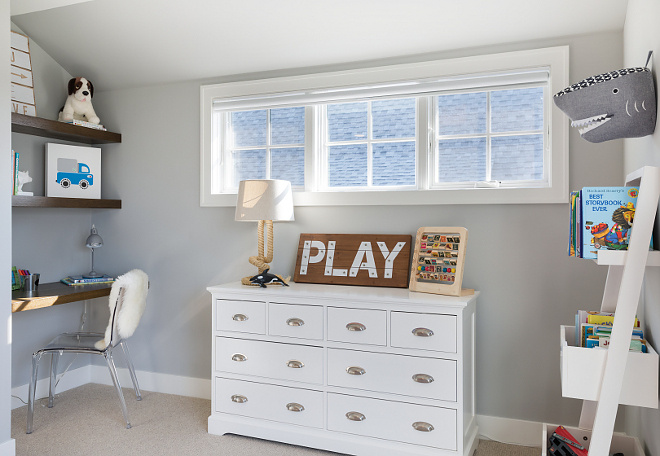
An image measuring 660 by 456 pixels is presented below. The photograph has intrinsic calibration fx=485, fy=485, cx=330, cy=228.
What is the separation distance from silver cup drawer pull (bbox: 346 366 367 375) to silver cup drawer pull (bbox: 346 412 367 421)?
0.65 feet

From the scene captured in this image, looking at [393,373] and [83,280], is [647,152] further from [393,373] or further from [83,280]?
[83,280]

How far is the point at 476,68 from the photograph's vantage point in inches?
103

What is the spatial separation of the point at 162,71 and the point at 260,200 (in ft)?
4.11

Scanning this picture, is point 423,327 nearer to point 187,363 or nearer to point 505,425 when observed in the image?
point 505,425

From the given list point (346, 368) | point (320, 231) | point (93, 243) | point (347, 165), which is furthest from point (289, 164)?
point (93, 243)

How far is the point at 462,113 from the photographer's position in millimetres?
2738

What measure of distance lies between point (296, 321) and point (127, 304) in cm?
107

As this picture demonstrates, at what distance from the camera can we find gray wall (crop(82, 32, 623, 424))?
8.16ft

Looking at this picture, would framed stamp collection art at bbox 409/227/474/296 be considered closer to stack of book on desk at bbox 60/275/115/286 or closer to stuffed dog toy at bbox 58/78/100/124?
stack of book on desk at bbox 60/275/115/286

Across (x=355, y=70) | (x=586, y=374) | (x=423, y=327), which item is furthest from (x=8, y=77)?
(x=586, y=374)

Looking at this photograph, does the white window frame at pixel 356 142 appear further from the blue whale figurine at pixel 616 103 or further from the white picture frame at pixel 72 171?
the white picture frame at pixel 72 171

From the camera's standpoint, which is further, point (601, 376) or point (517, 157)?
point (517, 157)

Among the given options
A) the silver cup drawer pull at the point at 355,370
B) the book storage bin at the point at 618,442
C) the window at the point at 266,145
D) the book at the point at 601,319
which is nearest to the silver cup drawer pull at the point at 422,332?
the silver cup drawer pull at the point at 355,370

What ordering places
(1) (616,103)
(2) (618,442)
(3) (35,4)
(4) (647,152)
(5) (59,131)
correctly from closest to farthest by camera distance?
1. (1) (616,103)
2. (4) (647,152)
3. (2) (618,442)
4. (3) (35,4)
5. (5) (59,131)
